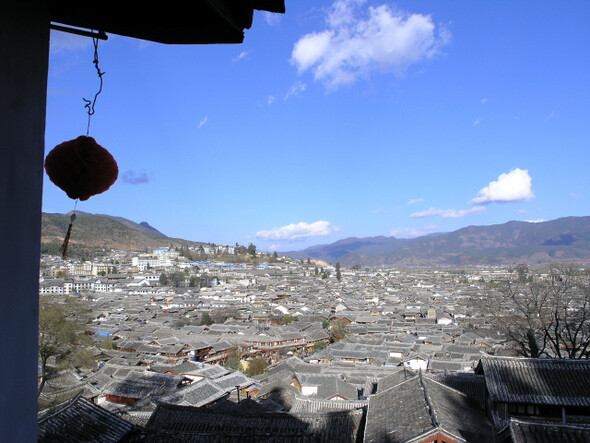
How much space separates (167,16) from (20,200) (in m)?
0.70

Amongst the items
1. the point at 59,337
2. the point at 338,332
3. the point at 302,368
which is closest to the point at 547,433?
the point at 59,337

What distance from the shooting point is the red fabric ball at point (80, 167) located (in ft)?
4.91

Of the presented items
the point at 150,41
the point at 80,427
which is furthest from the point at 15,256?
the point at 80,427

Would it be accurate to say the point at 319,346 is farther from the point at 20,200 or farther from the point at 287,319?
the point at 20,200

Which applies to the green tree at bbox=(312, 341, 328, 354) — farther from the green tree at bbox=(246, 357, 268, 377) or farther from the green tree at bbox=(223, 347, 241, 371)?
the green tree at bbox=(246, 357, 268, 377)

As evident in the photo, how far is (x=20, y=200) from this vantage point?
105cm

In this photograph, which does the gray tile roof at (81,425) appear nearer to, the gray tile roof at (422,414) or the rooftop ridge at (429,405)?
the gray tile roof at (422,414)

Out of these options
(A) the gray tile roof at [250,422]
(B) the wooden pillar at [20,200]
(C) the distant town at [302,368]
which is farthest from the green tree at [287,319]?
(B) the wooden pillar at [20,200]

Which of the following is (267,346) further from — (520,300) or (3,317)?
(3,317)

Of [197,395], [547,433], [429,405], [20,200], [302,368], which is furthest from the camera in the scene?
[302,368]

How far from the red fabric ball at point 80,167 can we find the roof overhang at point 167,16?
1.32 feet

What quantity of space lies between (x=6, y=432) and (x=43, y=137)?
0.72 meters

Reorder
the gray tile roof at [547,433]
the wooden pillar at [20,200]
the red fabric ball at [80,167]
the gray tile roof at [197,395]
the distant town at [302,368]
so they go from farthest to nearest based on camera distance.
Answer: the gray tile roof at [197,395] < the distant town at [302,368] < the gray tile roof at [547,433] < the red fabric ball at [80,167] < the wooden pillar at [20,200]

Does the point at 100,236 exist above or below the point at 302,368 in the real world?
above
